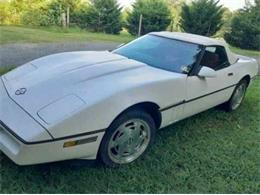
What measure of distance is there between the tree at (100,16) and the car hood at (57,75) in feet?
40.5

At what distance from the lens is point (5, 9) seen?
1323 cm

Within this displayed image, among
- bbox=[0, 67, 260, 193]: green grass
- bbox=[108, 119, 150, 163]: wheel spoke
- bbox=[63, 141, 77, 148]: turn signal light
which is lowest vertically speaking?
bbox=[0, 67, 260, 193]: green grass

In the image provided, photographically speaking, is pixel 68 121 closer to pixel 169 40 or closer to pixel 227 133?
pixel 169 40

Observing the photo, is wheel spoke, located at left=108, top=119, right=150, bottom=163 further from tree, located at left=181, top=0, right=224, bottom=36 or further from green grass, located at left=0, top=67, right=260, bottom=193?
tree, located at left=181, top=0, right=224, bottom=36

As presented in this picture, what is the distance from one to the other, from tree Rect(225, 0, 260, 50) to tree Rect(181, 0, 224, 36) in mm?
1019

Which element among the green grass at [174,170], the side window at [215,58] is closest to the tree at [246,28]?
the side window at [215,58]

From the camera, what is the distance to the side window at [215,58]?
151 inches

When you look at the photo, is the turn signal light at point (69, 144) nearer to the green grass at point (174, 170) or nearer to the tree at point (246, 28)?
the green grass at point (174, 170)

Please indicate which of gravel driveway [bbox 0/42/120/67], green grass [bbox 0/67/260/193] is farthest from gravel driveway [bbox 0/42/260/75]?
green grass [bbox 0/67/260/193]

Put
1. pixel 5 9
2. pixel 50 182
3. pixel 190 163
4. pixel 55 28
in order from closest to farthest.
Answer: pixel 50 182 → pixel 190 163 → pixel 5 9 → pixel 55 28

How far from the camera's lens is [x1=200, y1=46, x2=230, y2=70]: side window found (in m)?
3.84

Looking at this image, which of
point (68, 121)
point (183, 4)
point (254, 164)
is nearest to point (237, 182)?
point (254, 164)

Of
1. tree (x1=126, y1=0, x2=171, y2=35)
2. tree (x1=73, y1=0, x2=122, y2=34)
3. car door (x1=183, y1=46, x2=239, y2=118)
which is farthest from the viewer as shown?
A: tree (x1=126, y1=0, x2=171, y2=35)

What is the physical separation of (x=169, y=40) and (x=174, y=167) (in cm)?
177
